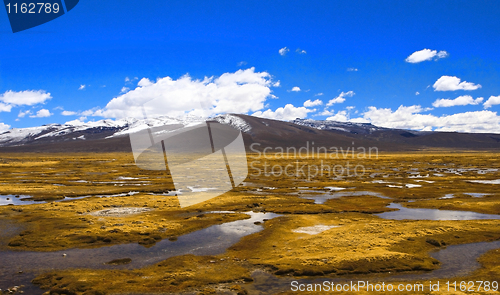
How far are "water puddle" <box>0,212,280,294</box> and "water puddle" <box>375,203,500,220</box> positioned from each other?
1368cm

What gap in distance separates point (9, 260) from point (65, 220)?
8558mm

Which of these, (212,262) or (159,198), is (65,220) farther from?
(212,262)

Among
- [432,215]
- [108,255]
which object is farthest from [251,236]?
[432,215]

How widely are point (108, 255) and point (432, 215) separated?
26138 mm

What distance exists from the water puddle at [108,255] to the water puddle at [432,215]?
1368cm

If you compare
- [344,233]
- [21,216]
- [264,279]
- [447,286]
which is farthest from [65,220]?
[447,286]

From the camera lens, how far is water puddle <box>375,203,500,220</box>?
2727 cm

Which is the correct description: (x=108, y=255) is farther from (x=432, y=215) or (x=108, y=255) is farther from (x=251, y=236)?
(x=432, y=215)

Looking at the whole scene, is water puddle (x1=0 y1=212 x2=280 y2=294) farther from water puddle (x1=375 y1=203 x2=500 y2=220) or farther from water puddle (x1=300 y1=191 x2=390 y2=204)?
water puddle (x1=300 y1=191 x2=390 y2=204)

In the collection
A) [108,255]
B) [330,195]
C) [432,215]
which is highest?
[108,255]

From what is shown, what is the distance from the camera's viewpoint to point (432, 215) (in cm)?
2828

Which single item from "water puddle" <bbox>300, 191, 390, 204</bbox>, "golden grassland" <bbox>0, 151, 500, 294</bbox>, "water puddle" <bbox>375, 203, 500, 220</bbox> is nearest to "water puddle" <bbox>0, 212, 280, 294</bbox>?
"golden grassland" <bbox>0, 151, 500, 294</bbox>

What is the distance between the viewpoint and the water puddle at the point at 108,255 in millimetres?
15656

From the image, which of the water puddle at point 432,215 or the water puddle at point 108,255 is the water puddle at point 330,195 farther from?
the water puddle at point 108,255
